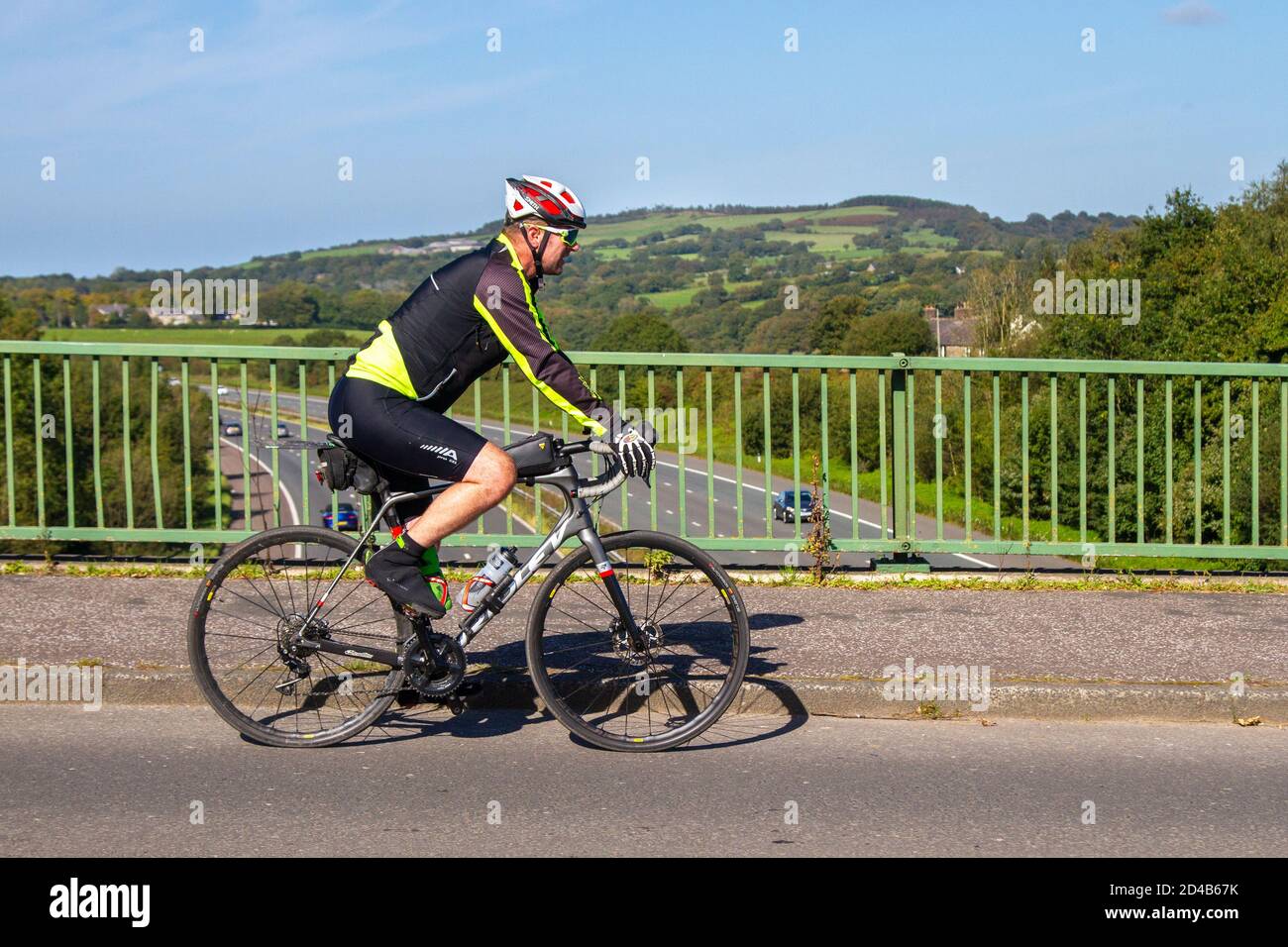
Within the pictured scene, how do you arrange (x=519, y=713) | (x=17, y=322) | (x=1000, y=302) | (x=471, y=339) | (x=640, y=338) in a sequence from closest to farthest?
(x=471, y=339)
(x=519, y=713)
(x=640, y=338)
(x=1000, y=302)
(x=17, y=322)

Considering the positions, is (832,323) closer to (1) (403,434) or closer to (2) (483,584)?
(2) (483,584)

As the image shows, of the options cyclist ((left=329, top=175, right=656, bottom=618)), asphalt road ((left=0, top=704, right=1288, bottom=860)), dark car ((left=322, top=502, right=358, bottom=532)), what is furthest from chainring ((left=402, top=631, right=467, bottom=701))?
dark car ((left=322, top=502, right=358, bottom=532))

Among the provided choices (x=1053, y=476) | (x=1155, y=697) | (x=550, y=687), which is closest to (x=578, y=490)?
(x=550, y=687)

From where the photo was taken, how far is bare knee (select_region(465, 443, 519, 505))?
5242 mm

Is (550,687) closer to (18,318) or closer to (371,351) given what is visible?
(371,351)

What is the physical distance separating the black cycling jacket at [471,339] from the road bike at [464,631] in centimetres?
28

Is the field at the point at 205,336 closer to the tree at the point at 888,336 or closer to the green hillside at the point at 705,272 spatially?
the green hillside at the point at 705,272

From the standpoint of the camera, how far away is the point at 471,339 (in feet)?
17.6

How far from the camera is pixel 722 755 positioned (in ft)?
18.2

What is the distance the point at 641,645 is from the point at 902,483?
3960 millimetres

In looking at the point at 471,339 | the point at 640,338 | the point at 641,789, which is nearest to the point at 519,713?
the point at 641,789

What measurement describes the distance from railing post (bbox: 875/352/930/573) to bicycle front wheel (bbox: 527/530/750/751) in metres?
3.47

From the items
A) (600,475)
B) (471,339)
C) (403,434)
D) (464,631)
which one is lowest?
(464,631)
